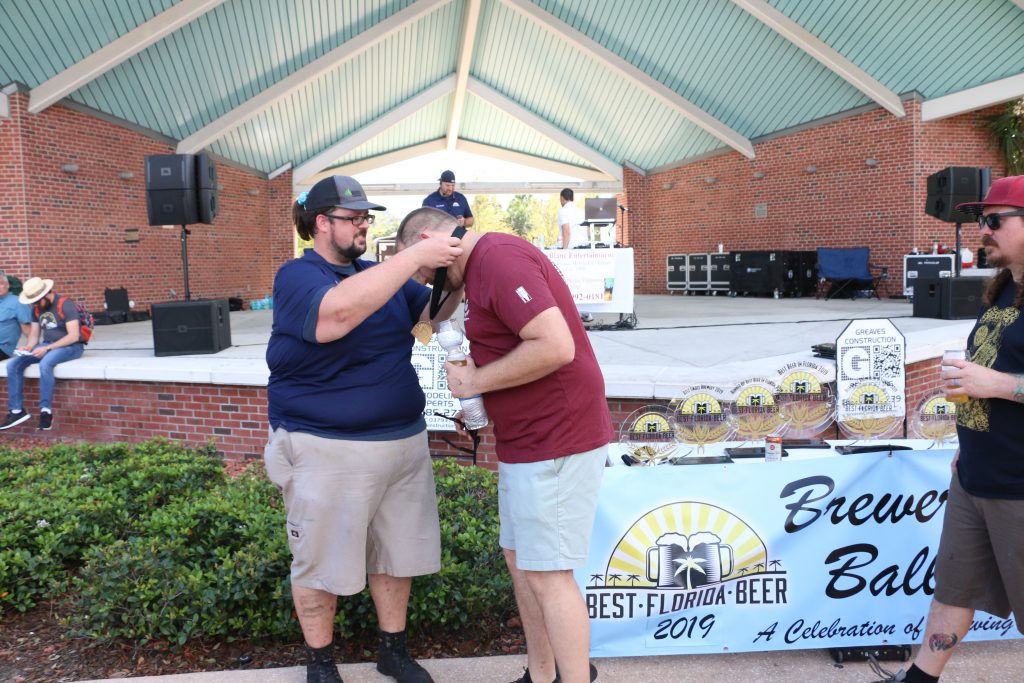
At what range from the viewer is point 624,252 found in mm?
9406

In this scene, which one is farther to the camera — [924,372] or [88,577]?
[924,372]

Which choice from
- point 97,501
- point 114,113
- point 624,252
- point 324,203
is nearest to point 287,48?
point 114,113

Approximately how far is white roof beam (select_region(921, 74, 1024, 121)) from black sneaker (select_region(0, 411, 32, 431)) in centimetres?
1425

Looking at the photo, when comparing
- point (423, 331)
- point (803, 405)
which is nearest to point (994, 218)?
point (803, 405)

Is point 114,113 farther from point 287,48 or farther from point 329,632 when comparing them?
point 329,632

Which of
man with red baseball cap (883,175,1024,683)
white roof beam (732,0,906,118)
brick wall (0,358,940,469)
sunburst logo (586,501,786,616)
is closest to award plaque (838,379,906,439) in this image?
sunburst logo (586,501,786,616)

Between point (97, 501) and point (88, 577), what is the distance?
3.01 feet

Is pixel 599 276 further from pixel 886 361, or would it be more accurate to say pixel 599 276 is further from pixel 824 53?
pixel 824 53

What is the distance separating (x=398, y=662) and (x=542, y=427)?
1112mm

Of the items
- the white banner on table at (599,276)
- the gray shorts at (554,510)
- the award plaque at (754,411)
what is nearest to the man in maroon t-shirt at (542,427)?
the gray shorts at (554,510)

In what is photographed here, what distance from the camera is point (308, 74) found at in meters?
15.2

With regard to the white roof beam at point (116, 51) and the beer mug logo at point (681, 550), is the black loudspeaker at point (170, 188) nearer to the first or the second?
the white roof beam at point (116, 51)

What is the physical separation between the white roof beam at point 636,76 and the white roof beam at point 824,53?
331 centimetres

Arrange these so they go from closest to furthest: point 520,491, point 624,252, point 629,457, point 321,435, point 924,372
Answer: point 520,491 → point 321,435 → point 629,457 → point 924,372 → point 624,252
